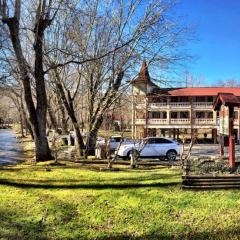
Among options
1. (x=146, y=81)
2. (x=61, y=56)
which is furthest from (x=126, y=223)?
(x=61, y=56)

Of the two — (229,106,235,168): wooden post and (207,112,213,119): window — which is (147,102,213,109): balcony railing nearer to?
(207,112,213,119): window

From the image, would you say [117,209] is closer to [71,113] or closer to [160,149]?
[71,113]

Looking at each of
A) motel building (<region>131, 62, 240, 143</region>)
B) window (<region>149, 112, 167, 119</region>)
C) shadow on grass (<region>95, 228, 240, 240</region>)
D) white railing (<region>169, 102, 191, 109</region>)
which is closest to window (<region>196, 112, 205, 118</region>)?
motel building (<region>131, 62, 240, 143</region>)

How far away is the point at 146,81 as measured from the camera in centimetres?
2575

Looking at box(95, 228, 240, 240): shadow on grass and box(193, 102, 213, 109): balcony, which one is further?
box(193, 102, 213, 109): balcony

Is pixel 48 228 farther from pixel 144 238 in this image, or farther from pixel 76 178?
pixel 76 178

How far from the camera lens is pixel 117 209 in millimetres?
10664

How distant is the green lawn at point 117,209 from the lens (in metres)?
9.33

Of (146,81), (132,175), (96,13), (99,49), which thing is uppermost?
(96,13)

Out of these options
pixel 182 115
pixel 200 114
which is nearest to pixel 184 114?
pixel 182 115

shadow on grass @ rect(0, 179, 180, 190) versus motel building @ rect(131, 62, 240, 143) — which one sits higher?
motel building @ rect(131, 62, 240, 143)

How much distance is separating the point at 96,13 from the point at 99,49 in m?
2.01

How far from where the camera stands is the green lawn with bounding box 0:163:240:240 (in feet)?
30.6

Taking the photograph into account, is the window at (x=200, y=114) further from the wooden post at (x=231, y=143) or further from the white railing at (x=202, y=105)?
the wooden post at (x=231, y=143)
